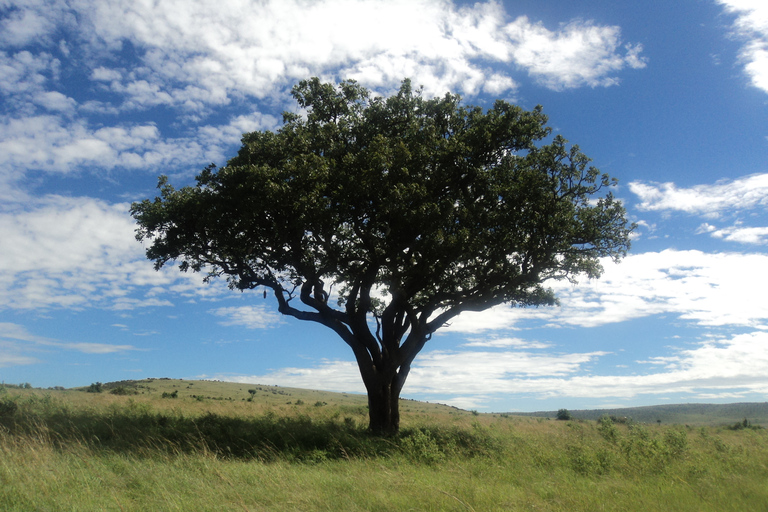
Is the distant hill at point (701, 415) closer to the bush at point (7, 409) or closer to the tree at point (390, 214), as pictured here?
the tree at point (390, 214)

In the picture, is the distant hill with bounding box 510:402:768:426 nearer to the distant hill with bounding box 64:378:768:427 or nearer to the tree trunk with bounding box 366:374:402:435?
the distant hill with bounding box 64:378:768:427

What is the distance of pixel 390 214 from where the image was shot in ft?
51.3

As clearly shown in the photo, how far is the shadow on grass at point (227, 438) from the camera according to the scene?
38.8 ft

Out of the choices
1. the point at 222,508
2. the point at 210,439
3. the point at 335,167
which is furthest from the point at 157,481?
the point at 335,167

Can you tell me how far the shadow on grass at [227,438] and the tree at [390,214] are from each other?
3.89 metres

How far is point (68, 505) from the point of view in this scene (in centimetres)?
662

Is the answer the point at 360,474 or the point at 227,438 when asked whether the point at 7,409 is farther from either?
the point at 360,474

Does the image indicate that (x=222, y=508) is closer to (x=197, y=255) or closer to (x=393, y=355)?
(x=393, y=355)

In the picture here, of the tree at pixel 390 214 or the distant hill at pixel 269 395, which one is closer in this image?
the tree at pixel 390 214

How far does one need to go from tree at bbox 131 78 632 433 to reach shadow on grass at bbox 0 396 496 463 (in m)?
3.89

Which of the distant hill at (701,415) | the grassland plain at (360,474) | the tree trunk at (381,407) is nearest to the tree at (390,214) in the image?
the tree trunk at (381,407)

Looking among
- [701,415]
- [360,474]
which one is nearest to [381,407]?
[360,474]

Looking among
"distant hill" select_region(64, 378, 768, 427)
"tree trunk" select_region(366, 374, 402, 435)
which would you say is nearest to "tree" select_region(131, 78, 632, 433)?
"tree trunk" select_region(366, 374, 402, 435)

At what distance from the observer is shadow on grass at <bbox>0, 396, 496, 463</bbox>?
38.8 ft
